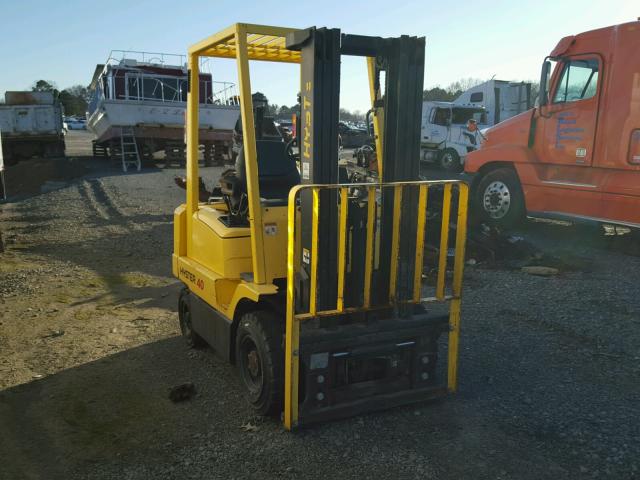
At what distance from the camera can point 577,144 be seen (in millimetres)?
9234

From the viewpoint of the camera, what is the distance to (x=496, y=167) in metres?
10.4

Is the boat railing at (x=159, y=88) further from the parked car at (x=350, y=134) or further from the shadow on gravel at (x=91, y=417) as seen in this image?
the shadow on gravel at (x=91, y=417)

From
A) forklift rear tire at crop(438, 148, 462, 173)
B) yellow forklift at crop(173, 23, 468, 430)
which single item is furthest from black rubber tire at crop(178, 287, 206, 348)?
forklift rear tire at crop(438, 148, 462, 173)

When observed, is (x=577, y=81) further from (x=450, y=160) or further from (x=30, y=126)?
(x=30, y=126)

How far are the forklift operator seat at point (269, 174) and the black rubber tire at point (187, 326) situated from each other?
130 centimetres

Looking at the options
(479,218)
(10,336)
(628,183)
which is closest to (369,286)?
(10,336)

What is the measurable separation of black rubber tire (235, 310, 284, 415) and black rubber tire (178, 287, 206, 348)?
125cm

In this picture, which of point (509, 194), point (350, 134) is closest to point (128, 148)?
point (509, 194)

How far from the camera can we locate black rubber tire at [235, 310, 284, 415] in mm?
3734

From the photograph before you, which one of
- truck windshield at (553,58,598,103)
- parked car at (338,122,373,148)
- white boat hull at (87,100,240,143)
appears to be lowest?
parked car at (338,122,373,148)

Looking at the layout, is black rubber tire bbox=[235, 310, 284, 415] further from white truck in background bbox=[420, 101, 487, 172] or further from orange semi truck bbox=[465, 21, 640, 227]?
white truck in background bbox=[420, 101, 487, 172]

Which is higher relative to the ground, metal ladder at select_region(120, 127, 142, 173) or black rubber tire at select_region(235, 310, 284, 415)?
metal ladder at select_region(120, 127, 142, 173)

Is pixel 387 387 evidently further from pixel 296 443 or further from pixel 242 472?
pixel 242 472

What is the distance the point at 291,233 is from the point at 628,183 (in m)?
6.96
